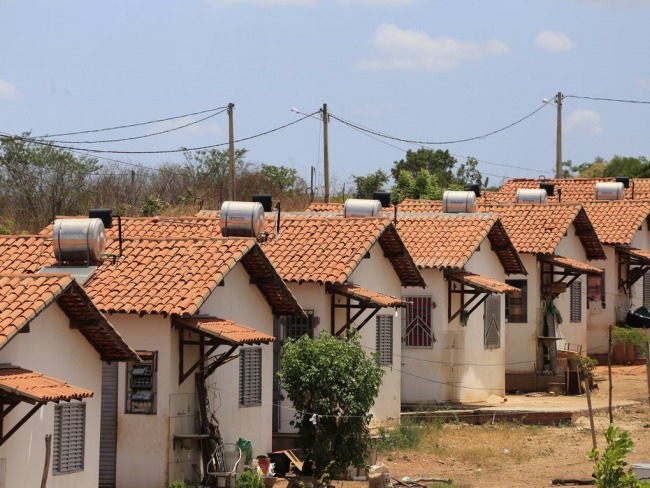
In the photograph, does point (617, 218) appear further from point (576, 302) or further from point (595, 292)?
point (576, 302)

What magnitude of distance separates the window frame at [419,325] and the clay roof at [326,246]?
104 inches

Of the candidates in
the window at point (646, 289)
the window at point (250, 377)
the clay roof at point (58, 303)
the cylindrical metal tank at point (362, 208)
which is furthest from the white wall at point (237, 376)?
the window at point (646, 289)

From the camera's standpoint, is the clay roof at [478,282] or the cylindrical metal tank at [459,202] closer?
the clay roof at [478,282]

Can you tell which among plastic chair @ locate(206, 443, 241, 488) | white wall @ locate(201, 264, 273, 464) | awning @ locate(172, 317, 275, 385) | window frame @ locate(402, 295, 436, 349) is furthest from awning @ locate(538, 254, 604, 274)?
plastic chair @ locate(206, 443, 241, 488)

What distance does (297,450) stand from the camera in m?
24.6

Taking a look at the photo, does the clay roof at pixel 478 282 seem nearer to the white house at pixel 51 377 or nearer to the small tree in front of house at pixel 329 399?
the small tree in front of house at pixel 329 399

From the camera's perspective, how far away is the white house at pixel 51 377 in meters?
16.2

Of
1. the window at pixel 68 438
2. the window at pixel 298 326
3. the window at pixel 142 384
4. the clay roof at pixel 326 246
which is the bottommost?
the window at pixel 68 438

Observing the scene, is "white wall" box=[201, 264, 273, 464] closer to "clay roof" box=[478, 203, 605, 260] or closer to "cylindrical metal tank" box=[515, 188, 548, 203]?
"clay roof" box=[478, 203, 605, 260]

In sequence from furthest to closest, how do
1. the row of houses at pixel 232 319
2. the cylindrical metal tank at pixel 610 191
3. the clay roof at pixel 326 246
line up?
the cylindrical metal tank at pixel 610 191 < the clay roof at pixel 326 246 < the row of houses at pixel 232 319

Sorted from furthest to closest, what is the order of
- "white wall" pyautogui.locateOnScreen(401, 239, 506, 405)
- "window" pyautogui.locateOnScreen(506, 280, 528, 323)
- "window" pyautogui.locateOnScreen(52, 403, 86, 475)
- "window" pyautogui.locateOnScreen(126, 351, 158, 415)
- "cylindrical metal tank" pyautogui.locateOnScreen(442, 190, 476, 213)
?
"window" pyautogui.locateOnScreen(506, 280, 528, 323), "cylindrical metal tank" pyautogui.locateOnScreen(442, 190, 476, 213), "white wall" pyautogui.locateOnScreen(401, 239, 506, 405), "window" pyautogui.locateOnScreen(126, 351, 158, 415), "window" pyautogui.locateOnScreen(52, 403, 86, 475)

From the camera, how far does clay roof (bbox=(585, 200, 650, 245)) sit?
139 ft

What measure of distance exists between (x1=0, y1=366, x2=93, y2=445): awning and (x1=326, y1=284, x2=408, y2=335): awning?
9.93m

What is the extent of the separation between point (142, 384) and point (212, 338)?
4.17ft
